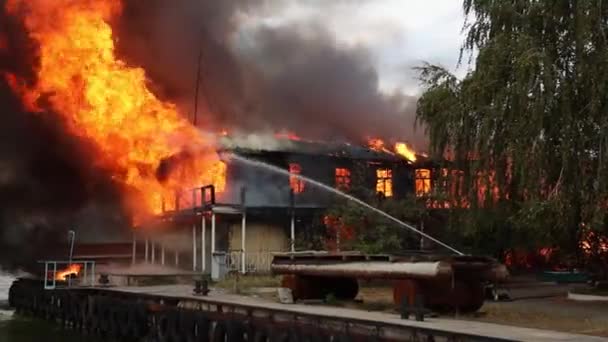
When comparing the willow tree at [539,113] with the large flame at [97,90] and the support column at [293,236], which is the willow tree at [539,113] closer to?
the support column at [293,236]

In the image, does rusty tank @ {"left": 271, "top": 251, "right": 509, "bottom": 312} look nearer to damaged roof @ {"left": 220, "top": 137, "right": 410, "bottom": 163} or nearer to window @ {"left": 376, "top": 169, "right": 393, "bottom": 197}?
damaged roof @ {"left": 220, "top": 137, "right": 410, "bottom": 163}

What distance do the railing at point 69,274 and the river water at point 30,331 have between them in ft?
5.01

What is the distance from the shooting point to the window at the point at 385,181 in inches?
1320

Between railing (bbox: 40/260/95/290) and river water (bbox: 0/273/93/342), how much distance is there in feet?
5.01

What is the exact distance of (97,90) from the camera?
23.4 metres

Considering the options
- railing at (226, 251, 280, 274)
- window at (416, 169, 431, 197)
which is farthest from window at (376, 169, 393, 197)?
railing at (226, 251, 280, 274)

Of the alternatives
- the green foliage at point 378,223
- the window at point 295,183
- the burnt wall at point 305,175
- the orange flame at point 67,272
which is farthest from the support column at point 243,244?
the orange flame at point 67,272

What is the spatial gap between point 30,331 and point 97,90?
8517mm

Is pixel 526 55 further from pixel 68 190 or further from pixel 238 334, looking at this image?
pixel 68 190

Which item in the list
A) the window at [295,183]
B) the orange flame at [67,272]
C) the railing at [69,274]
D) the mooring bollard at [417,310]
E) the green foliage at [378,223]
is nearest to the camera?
the mooring bollard at [417,310]

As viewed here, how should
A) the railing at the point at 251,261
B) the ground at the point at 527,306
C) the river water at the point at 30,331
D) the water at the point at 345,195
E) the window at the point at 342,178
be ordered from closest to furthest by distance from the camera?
the ground at the point at 527,306
the river water at the point at 30,331
the water at the point at 345,195
the railing at the point at 251,261
the window at the point at 342,178

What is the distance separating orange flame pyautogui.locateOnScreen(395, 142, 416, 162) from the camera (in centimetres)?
3568

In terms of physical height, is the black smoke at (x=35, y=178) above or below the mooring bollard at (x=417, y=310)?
above

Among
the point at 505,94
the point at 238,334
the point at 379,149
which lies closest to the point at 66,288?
the point at 238,334
